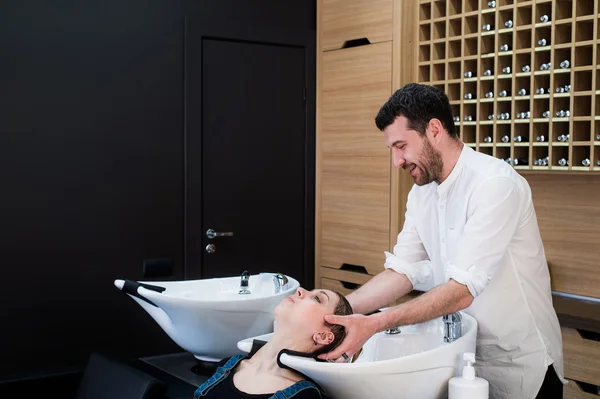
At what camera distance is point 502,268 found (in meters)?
1.92

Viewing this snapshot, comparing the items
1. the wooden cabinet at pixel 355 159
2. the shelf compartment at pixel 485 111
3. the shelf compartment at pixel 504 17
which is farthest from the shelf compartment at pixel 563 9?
the wooden cabinet at pixel 355 159

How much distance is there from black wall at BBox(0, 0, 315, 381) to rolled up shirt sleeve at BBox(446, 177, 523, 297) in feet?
6.58

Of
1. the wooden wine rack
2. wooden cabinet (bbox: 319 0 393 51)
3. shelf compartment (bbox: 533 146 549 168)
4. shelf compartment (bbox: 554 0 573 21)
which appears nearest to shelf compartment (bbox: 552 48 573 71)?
the wooden wine rack

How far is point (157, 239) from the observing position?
358 cm

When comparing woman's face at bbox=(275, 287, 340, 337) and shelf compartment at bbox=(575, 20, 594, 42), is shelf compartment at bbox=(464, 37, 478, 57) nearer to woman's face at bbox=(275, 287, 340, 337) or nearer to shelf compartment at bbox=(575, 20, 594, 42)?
shelf compartment at bbox=(575, 20, 594, 42)

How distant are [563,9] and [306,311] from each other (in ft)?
5.60

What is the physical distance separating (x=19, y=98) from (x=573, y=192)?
7.73ft

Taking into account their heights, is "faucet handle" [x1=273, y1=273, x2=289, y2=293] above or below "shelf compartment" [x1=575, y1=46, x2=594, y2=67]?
below

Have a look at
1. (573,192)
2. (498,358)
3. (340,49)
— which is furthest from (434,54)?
(498,358)

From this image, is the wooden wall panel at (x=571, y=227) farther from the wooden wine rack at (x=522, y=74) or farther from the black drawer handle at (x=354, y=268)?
the black drawer handle at (x=354, y=268)

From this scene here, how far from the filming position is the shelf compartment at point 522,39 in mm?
2945

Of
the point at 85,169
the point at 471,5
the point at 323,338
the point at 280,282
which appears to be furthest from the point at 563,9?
the point at 85,169

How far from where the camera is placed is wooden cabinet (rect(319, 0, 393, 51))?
3518mm

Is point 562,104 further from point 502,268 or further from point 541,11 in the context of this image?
point 502,268
